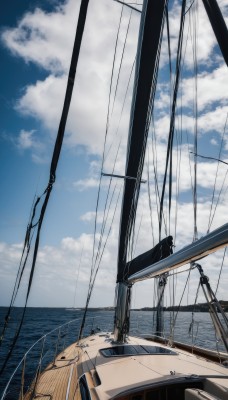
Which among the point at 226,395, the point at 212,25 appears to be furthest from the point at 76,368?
the point at 212,25

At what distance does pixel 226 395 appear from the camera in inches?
Result: 143

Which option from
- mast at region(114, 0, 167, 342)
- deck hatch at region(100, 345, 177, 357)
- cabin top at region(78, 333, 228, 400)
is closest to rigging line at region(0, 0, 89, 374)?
cabin top at region(78, 333, 228, 400)

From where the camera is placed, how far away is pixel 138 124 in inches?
240

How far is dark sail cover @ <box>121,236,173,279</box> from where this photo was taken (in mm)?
4754

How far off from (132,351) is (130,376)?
5.53 feet

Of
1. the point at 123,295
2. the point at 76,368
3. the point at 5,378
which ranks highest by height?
the point at 123,295

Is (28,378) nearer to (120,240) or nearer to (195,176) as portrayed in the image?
(120,240)

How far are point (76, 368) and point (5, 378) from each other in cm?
1371

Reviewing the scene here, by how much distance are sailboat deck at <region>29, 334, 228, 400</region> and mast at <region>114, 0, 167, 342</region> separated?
3.87 ft

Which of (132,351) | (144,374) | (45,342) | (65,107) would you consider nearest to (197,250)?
(65,107)

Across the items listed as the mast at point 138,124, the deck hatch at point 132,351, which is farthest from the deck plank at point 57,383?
the mast at point 138,124

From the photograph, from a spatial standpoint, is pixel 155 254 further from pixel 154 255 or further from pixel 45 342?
pixel 45 342

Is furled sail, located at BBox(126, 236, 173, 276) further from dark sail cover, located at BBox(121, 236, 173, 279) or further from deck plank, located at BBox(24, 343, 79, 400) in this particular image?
deck plank, located at BBox(24, 343, 79, 400)

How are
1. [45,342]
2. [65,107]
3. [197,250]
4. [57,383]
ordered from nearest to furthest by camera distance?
[65,107] → [197,250] → [57,383] → [45,342]
